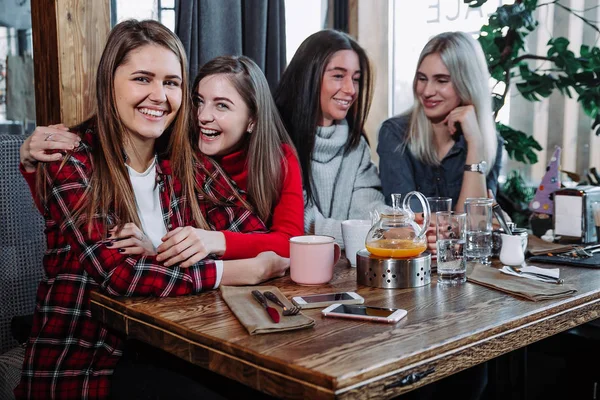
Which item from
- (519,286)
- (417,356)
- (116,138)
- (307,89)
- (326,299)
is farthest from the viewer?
(307,89)

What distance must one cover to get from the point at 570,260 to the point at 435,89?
2.95ft

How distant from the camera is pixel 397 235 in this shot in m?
1.57

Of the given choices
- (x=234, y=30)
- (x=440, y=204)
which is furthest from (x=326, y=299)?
(x=234, y=30)

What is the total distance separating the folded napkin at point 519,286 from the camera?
1.43 metres

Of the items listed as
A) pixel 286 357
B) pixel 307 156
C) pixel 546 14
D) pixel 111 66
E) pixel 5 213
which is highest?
pixel 546 14

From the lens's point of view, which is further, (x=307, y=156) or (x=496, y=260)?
(x=307, y=156)

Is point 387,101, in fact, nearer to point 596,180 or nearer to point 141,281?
point 596,180

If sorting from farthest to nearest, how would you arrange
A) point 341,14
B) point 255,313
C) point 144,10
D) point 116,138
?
1. point 341,14
2. point 144,10
3. point 116,138
4. point 255,313

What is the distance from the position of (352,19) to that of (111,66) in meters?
2.00

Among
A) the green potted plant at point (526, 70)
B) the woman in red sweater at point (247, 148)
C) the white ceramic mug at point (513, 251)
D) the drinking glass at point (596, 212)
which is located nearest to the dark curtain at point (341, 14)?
the green potted plant at point (526, 70)

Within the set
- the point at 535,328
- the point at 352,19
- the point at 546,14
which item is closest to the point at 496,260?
the point at 535,328

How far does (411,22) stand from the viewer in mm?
3605

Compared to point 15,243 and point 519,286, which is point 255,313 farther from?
point 15,243

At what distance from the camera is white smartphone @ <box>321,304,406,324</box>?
126 centimetres
